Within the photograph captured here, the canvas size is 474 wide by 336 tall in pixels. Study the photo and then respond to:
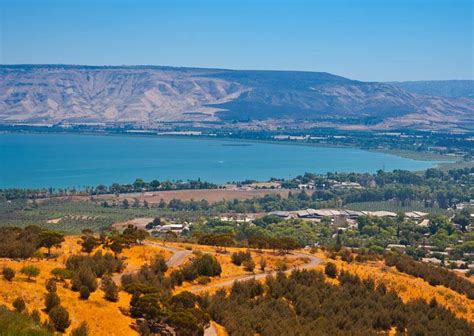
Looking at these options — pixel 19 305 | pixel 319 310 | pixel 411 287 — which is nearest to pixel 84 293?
pixel 19 305

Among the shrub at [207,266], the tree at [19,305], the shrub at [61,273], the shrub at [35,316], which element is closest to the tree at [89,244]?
the shrub at [207,266]

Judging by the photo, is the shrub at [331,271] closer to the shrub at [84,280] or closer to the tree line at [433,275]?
the tree line at [433,275]

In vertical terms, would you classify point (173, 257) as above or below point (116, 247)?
below

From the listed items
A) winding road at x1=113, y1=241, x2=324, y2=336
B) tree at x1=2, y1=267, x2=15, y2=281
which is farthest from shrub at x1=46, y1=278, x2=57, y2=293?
winding road at x1=113, y1=241, x2=324, y2=336

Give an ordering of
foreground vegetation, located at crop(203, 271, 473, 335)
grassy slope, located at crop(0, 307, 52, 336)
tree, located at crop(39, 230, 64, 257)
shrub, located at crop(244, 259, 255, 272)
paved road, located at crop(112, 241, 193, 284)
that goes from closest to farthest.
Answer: grassy slope, located at crop(0, 307, 52, 336) → foreground vegetation, located at crop(203, 271, 473, 335) → paved road, located at crop(112, 241, 193, 284) → tree, located at crop(39, 230, 64, 257) → shrub, located at crop(244, 259, 255, 272)

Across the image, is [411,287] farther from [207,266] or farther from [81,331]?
[81,331]

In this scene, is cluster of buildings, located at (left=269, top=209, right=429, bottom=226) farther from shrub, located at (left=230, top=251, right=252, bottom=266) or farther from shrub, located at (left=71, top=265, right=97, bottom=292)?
shrub, located at (left=71, top=265, right=97, bottom=292)

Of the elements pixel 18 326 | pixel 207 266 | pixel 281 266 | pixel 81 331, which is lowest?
pixel 281 266

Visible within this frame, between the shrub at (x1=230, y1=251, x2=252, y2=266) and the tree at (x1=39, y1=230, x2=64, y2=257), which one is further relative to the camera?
the shrub at (x1=230, y1=251, x2=252, y2=266)
